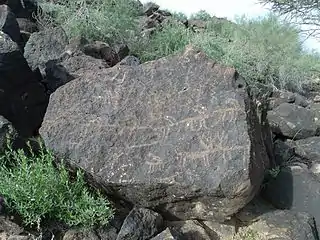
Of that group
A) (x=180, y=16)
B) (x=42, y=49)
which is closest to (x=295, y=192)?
(x=42, y=49)

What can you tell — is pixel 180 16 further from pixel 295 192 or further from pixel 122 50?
pixel 295 192

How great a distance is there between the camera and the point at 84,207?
12.4 ft

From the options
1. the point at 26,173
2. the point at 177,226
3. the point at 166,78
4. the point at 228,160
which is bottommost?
the point at 177,226

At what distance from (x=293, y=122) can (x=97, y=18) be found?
11.7 feet

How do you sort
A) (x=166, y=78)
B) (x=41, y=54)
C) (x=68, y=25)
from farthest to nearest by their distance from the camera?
(x=68, y=25), (x=41, y=54), (x=166, y=78)

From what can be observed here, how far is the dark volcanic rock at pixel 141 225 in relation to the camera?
3.70 m

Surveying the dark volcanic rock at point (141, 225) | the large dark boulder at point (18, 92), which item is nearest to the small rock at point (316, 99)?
the large dark boulder at point (18, 92)

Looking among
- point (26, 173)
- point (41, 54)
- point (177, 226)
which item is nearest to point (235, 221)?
Answer: point (177, 226)

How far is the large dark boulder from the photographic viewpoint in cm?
502

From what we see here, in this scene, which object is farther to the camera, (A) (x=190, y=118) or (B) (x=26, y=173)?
(A) (x=190, y=118)

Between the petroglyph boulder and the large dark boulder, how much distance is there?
58cm

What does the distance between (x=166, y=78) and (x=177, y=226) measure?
124 centimetres

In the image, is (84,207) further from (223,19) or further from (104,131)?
(223,19)

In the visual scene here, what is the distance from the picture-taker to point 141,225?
3.77 metres
